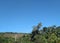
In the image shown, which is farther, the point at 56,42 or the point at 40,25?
the point at 40,25

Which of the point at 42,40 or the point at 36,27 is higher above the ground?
the point at 36,27

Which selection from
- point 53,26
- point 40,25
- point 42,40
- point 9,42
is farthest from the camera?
point 53,26

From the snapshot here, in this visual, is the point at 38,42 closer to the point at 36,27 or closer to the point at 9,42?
the point at 9,42

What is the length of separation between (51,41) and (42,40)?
402 centimetres

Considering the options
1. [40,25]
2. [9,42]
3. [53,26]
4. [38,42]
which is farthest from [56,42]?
[53,26]

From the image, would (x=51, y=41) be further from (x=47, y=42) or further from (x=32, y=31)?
(x=32, y=31)

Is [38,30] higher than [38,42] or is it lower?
higher

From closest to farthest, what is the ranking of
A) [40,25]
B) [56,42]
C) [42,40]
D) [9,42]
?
[56,42] → [9,42] → [42,40] → [40,25]

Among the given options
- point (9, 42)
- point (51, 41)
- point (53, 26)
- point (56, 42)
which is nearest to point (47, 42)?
point (51, 41)

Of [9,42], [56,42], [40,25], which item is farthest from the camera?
[40,25]

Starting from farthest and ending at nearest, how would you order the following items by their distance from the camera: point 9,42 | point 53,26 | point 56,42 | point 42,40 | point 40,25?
point 53,26, point 40,25, point 42,40, point 9,42, point 56,42

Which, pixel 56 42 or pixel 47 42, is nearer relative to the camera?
pixel 56 42

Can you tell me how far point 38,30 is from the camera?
73875 mm

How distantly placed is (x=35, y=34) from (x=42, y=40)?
15.3m
